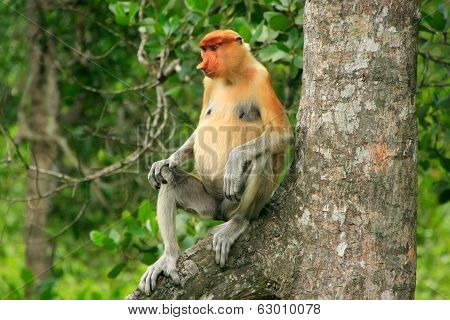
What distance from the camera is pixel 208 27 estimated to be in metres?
3.98

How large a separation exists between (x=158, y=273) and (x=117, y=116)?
3.27 m

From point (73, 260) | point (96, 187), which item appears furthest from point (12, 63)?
point (73, 260)

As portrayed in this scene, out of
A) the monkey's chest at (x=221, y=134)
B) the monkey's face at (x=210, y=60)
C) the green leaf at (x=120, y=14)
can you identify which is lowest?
the monkey's chest at (x=221, y=134)

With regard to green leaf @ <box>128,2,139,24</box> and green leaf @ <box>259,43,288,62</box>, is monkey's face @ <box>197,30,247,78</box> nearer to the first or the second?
green leaf @ <box>259,43,288,62</box>

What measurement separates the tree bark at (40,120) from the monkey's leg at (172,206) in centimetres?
257

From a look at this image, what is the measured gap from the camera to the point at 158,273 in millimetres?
2637

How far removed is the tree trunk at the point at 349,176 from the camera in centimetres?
230

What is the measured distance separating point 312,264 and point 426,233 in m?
3.29

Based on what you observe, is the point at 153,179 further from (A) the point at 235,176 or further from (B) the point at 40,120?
(B) the point at 40,120

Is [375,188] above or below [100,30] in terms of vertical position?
below

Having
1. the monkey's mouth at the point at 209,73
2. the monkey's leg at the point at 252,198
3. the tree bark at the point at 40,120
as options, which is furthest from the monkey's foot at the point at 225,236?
the tree bark at the point at 40,120

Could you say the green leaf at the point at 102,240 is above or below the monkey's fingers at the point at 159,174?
below

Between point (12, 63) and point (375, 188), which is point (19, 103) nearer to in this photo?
point (12, 63)

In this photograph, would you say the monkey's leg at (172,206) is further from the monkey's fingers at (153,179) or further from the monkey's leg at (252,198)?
the monkey's leg at (252,198)
